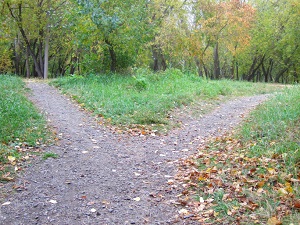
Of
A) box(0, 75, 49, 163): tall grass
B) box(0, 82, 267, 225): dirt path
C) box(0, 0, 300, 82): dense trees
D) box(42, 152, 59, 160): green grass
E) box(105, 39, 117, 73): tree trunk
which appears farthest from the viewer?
box(105, 39, 117, 73): tree trunk

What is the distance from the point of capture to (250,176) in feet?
13.8

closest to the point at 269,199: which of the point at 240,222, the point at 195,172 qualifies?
the point at 240,222

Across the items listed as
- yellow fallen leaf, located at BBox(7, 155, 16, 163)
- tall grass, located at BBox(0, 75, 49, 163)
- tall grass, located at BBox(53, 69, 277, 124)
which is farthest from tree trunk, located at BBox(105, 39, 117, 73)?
yellow fallen leaf, located at BBox(7, 155, 16, 163)

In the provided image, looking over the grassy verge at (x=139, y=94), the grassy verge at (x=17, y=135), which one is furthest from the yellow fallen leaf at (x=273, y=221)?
the grassy verge at (x=139, y=94)

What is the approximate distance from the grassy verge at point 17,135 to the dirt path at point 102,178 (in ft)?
0.95

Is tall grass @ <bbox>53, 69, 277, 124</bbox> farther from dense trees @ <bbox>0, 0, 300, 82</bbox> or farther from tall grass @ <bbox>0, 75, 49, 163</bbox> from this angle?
tall grass @ <bbox>0, 75, 49, 163</bbox>

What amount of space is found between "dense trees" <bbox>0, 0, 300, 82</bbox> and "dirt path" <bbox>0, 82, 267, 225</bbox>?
6372 mm

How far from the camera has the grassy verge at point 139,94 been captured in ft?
27.0

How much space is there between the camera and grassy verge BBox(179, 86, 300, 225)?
3.33 metres

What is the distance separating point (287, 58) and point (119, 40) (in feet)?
63.0

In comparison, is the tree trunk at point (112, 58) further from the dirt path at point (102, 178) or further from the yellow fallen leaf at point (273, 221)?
the yellow fallen leaf at point (273, 221)

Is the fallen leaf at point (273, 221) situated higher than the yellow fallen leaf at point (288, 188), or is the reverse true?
the yellow fallen leaf at point (288, 188)

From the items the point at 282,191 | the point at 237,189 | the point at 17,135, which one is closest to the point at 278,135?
the point at 237,189

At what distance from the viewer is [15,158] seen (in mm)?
5074
